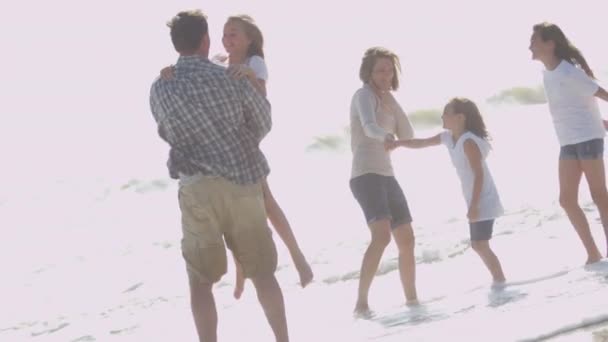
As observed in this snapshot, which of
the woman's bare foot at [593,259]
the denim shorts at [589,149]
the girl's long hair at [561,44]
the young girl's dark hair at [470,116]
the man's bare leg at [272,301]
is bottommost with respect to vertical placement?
the woman's bare foot at [593,259]

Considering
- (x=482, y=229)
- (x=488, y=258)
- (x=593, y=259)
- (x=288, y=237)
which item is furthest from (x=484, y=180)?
(x=288, y=237)

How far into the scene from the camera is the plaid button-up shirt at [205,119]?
456 cm

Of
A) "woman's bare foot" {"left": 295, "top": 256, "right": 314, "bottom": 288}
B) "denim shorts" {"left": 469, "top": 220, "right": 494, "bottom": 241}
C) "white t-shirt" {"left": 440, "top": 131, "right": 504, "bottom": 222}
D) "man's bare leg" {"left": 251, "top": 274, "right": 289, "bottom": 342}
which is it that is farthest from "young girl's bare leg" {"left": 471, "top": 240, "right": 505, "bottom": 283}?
"man's bare leg" {"left": 251, "top": 274, "right": 289, "bottom": 342}

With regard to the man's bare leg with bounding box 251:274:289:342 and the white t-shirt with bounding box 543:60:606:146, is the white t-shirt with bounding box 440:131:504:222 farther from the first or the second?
the man's bare leg with bounding box 251:274:289:342

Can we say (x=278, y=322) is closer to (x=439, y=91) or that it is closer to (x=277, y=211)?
(x=277, y=211)

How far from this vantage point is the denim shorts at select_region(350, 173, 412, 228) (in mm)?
6234

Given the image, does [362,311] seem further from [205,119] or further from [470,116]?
[205,119]

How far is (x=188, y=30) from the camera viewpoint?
4645mm

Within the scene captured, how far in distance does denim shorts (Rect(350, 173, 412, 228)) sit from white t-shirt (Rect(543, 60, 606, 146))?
106 cm

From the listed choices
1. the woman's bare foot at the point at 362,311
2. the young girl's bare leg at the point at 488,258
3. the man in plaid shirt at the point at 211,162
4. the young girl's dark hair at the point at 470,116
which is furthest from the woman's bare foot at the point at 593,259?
the man in plaid shirt at the point at 211,162

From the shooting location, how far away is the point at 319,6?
1072 inches

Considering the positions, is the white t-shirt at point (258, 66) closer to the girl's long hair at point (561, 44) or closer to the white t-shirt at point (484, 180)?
the white t-shirt at point (484, 180)

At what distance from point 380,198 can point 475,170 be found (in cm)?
57

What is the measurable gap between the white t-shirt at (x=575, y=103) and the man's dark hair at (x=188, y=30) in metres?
2.56
